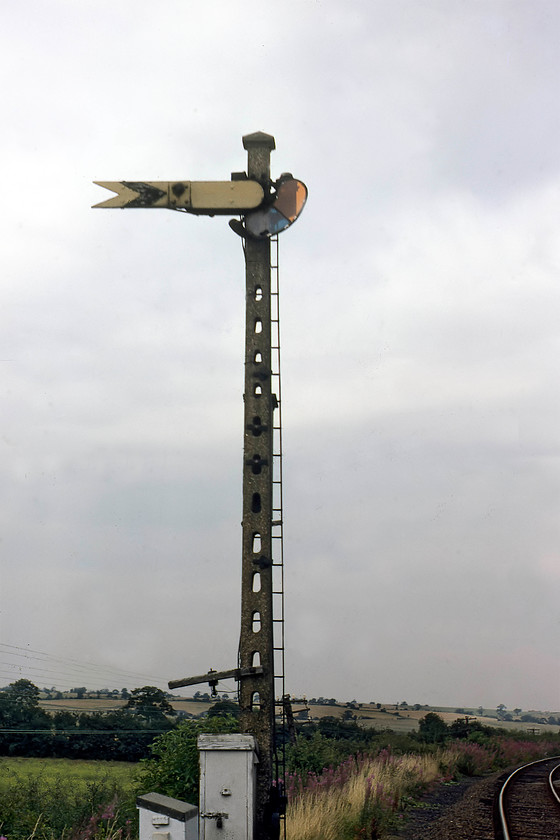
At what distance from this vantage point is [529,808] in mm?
15484

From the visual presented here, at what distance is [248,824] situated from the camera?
28.1 ft

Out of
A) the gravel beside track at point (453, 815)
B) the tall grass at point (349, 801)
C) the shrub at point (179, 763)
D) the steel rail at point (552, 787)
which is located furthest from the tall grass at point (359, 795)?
the steel rail at point (552, 787)

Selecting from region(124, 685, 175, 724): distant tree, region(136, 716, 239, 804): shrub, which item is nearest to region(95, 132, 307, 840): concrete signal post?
region(136, 716, 239, 804): shrub

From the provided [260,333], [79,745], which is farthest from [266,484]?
[79,745]

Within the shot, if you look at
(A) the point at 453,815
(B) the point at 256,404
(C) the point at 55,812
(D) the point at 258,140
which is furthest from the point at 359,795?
(D) the point at 258,140

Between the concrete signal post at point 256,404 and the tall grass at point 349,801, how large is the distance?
1683mm

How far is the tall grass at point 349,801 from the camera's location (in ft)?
35.4

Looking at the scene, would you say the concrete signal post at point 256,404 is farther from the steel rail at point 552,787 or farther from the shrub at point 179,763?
the steel rail at point 552,787

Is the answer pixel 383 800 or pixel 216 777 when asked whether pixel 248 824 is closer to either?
pixel 216 777

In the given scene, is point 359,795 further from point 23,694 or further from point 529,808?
point 23,694

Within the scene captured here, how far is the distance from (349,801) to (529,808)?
184 inches

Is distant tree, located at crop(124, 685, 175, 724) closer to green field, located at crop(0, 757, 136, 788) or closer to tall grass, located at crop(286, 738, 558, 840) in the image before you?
green field, located at crop(0, 757, 136, 788)

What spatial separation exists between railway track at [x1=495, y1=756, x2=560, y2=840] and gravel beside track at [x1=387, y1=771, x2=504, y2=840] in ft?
0.77

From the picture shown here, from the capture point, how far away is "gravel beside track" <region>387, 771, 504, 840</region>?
484 inches
